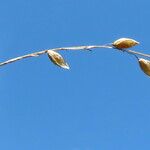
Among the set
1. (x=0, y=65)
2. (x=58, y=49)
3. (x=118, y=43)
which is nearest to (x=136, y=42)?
(x=118, y=43)

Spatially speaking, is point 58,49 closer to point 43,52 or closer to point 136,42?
point 43,52

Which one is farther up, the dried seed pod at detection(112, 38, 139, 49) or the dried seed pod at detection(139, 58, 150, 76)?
the dried seed pod at detection(112, 38, 139, 49)

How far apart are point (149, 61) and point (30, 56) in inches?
8.4

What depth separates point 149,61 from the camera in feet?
2.23

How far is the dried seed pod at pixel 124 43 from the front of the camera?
68cm

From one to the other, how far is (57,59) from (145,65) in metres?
0.15

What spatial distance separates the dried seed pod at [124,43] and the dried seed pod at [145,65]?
0.03 meters

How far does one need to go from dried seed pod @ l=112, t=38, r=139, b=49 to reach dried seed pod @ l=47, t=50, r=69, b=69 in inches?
3.8

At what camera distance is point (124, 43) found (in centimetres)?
69

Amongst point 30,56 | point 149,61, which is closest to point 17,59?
point 30,56

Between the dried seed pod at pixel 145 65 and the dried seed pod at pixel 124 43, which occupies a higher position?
the dried seed pod at pixel 124 43

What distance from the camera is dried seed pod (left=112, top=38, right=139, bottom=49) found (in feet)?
2.24

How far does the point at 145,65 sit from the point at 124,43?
5 centimetres

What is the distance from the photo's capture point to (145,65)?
0.67 meters
